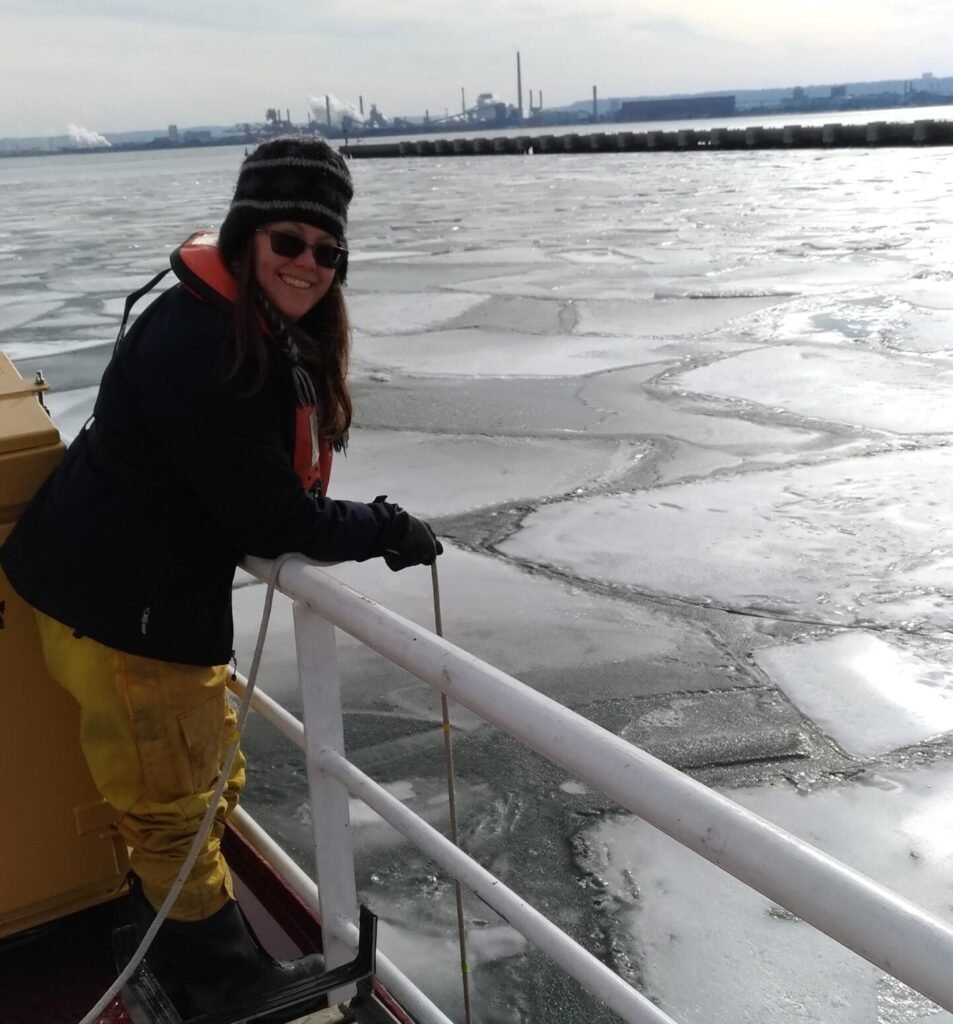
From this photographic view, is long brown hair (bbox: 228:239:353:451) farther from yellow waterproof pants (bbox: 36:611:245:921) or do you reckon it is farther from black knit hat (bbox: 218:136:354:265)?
yellow waterproof pants (bbox: 36:611:245:921)

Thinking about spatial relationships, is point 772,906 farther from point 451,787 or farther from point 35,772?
point 35,772

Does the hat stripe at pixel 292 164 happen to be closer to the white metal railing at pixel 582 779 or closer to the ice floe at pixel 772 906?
the white metal railing at pixel 582 779

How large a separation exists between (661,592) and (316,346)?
98.5 inches

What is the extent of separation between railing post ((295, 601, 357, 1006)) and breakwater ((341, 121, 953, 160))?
39.8 m

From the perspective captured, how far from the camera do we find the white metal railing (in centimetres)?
81

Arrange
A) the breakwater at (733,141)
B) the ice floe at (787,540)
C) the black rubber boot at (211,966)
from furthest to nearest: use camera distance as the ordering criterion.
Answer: the breakwater at (733,141), the ice floe at (787,540), the black rubber boot at (211,966)

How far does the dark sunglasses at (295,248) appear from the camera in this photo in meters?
1.66

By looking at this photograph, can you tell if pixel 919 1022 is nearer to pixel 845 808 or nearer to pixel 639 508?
pixel 845 808

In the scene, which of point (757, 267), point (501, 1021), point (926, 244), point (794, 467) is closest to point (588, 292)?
point (757, 267)

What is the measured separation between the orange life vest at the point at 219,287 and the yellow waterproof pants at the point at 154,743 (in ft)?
1.13

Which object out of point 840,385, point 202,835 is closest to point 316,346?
point 202,835

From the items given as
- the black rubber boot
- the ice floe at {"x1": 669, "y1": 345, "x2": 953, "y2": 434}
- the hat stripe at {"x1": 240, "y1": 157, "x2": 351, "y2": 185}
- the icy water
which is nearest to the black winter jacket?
the hat stripe at {"x1": 240, "y1": 157, "x2": 351, "y2": 185}

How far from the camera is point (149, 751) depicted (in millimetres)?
1746

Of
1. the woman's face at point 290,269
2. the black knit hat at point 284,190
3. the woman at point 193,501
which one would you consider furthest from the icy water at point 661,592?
the black knit hat at point 284,190
